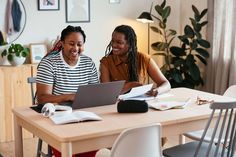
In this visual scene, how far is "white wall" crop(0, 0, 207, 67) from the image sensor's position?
4.79 meters

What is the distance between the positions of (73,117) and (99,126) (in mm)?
183

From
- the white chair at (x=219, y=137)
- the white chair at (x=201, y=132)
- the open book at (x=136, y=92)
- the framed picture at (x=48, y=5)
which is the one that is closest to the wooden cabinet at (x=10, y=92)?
the framed picture at (x=48, y=5)

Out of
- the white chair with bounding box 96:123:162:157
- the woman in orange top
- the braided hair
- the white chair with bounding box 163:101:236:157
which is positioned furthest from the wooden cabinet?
the white chair with bounding box 96:123:162:157

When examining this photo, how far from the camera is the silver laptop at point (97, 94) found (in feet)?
8.38

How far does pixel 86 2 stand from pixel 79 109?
2.66m

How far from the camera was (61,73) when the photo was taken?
3014 millimetres

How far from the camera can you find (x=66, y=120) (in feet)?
7.65

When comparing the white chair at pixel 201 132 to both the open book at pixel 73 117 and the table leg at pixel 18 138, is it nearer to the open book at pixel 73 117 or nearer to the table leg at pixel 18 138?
the open book at pixel 73 117

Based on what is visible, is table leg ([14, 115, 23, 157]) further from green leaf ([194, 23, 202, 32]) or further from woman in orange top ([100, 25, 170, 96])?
green leaf ([194, 23, 202, 32])

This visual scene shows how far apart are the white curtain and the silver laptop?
2393 millimetres

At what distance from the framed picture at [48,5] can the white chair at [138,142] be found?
302cm

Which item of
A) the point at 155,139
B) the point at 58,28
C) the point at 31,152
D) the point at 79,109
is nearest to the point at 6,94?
the point at 31,152

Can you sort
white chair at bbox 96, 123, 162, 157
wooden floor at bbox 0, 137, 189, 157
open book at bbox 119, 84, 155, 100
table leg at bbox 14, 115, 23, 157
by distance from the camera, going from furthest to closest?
wooden floor at bbox 0, 137, 189, 157 < open book at bbox 119, 84, 155, 100 < table leg at bbox 14, 115, 23, 157 < white chair at bbox 96, 123, 162, 157

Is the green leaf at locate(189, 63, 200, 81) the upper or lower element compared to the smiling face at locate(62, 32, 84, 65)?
lower
